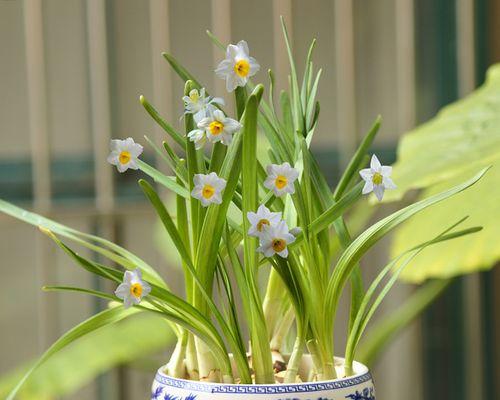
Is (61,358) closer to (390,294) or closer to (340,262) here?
(390,294)

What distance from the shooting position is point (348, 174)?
609 millimetres

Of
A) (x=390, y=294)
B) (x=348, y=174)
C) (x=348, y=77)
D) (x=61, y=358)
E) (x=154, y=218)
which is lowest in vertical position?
(x=348, y=174)

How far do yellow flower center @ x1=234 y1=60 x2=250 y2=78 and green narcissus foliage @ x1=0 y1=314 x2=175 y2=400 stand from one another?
1.06m

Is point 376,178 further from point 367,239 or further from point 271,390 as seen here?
point 271,390

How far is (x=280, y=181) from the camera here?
0.51 metres

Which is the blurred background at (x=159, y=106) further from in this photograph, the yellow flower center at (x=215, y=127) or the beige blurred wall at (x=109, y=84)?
the yellow flower center at (x=215, y=127)

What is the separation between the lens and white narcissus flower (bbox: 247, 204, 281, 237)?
499 millimetres

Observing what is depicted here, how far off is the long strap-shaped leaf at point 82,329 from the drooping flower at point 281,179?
0.38 ft

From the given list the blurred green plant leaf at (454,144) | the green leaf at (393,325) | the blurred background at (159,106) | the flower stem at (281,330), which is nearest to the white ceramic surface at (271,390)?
the flower stem at (281,330)

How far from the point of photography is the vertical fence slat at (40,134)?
1804mm

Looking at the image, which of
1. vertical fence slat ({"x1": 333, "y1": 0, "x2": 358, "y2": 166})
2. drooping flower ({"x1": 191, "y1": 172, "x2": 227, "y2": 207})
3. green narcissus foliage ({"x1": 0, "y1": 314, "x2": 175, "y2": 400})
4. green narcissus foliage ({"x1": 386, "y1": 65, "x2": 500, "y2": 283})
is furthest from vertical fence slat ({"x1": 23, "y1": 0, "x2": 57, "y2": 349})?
drooping flower ({"x1": 191, "y1": 172, "x2": 227, "y2": 207})

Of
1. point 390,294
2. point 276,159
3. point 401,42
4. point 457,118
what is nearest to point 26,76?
point 401,42

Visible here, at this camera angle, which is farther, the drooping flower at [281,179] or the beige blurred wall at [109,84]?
the beige blurred wall at [109,84]

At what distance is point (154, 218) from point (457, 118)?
1.01 meters
